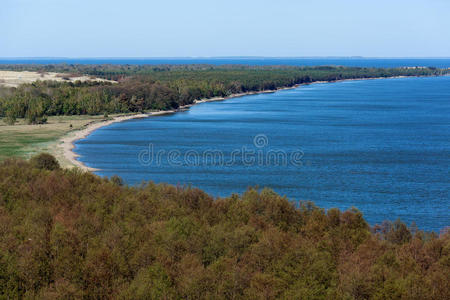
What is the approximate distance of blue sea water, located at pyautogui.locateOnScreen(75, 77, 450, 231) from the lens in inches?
1547

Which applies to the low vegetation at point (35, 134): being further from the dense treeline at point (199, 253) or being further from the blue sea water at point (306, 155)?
the dense treeline at point (199, 253)

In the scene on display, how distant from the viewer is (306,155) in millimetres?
55062

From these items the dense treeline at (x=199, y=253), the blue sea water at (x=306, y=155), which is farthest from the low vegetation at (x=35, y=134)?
the dense treeline at (x=199, y=253)

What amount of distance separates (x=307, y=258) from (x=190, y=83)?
115207 millimetres

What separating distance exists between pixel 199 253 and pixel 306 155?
36099 millimetres

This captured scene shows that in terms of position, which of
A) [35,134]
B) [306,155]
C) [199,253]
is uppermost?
[199,253]

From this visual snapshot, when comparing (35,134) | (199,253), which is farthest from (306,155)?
(199,253)

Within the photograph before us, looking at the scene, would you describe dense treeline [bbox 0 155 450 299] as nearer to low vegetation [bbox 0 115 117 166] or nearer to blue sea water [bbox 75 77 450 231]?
blue sea water [bbox 75 77 450 231]

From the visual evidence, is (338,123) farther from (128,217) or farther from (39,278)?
(39,278)

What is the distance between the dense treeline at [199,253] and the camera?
16.7m

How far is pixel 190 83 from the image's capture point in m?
132

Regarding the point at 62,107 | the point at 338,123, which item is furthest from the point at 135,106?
the point at 338,123

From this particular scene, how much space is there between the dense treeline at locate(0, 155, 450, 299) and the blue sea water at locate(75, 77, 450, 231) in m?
10.3

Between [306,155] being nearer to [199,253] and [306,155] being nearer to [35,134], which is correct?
[35,134]
